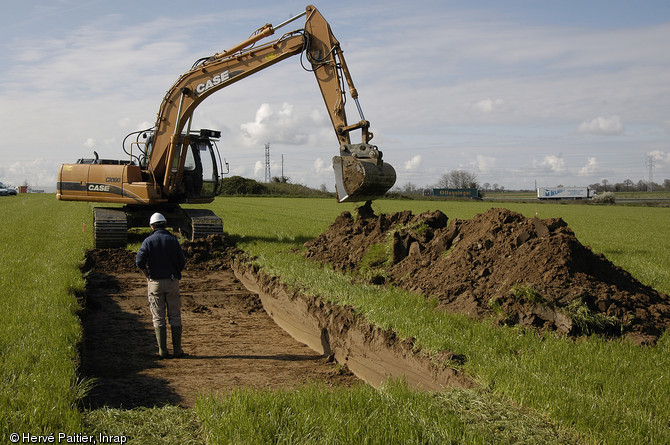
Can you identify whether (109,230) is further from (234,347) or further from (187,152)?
(234,347)

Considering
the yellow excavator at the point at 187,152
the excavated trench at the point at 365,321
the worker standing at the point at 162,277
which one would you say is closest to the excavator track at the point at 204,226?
the yellow excavator at the point at 187,152

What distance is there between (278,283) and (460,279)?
3.44m

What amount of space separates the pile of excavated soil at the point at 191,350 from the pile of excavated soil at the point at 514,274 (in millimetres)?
2011

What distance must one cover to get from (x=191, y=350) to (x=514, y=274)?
4.54 m

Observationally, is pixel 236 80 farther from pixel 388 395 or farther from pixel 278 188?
pixel 278 188

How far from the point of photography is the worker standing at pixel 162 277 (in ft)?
23.9

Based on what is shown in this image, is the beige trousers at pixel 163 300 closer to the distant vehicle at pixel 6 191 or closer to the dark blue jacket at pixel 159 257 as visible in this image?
the dark blue jacket at pixel 159 257

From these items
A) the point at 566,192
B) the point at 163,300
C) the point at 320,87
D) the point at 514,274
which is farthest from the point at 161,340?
the point at 566,192

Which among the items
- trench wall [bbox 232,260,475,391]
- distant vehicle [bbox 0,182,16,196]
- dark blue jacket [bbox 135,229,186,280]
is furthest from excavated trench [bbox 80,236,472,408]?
distant vehicle [bbox 0,182,16,196]

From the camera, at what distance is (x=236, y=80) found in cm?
1443

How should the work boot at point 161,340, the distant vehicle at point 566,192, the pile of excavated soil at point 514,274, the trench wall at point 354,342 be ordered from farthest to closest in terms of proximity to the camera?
the distant vehicle at point 566,192 → the work boot at point 161,340 → the pile of excavated soil at point 514,274 → the trench wall at point 354,342

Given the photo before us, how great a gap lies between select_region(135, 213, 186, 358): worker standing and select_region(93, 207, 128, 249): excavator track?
8.21 meters

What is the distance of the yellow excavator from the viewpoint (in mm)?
13180

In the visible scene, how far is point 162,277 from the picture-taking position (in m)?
7.33
